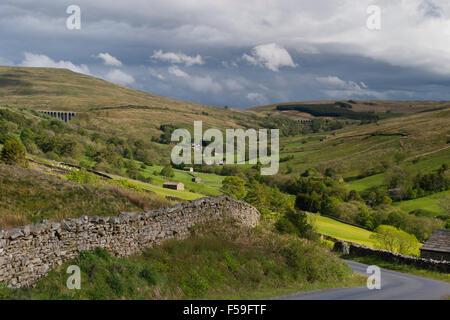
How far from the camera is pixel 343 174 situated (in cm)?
16225

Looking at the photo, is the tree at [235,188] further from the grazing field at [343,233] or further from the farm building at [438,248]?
the farm building at [438,248]

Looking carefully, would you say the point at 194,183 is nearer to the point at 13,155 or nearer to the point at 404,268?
the point at 13,155

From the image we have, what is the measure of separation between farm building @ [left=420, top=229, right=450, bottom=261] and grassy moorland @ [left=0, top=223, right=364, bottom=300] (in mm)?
17021

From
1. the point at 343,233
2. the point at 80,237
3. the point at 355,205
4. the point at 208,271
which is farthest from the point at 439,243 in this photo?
the point at 355,205

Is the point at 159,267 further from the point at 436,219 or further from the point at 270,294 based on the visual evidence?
the point at 436,219

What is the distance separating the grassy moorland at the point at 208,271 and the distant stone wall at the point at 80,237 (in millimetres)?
364

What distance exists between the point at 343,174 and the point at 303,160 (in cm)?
3602

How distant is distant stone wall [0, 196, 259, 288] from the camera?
11484mm

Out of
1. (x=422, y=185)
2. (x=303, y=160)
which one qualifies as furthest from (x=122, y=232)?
(x=303, y=160)

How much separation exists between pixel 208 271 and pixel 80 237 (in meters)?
4.76

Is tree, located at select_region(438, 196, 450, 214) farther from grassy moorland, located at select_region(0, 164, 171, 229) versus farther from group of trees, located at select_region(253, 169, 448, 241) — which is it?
grassy moorland, located at select_region(0, 164, 171, 229)

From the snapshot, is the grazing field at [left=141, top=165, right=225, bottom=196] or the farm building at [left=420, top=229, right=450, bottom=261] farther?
the grazing field at [left=141, top=165, right=225, bottom=196]

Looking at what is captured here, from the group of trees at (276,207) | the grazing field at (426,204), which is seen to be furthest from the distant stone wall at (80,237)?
the grazing field at (426,204)

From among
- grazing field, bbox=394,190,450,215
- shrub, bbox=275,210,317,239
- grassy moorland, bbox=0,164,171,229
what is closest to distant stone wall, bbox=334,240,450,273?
shrub, bbox=275,210,317,239
